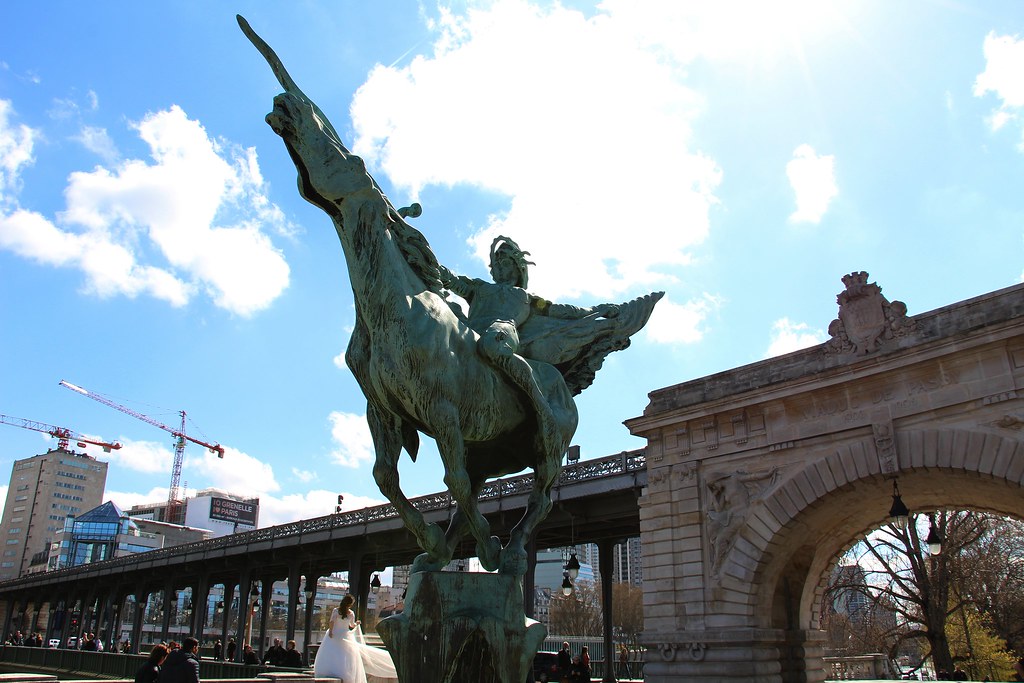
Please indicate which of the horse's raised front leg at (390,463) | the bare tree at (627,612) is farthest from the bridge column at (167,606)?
the horse's raised front leg at (390,463)

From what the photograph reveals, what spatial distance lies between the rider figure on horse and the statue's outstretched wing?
0.07 metres

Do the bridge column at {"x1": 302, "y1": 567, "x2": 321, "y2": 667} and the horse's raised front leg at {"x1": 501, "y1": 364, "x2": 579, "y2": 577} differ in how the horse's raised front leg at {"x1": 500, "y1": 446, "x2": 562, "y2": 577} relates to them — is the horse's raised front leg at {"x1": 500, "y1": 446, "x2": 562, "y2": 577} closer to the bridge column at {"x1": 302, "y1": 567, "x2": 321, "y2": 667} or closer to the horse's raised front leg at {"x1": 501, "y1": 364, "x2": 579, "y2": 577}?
the horse's raised front leg at {"x1": 501, "y1": 364, "x2": 579, "y2": 577}

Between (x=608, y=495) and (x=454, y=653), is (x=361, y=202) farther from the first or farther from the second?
(x=608, y=495)

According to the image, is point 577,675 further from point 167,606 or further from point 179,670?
point 167,606

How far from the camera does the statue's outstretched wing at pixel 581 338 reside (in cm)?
537

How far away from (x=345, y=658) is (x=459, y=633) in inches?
173

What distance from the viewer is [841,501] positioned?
18.2 m

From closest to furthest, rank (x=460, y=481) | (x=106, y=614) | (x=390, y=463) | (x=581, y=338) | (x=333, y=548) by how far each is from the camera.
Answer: (x=460, y=481)
(x=390, y=463)
(x=581, y=338)
(x=333, y=548)
(x=106, y=614)

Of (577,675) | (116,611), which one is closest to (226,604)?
(116,611)

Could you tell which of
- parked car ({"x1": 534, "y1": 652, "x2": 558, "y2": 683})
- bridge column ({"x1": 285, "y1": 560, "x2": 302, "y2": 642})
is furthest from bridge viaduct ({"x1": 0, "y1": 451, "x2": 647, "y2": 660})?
parked car ({"x1": 534, "y1": 652, "x2": 558, "y2": 683})

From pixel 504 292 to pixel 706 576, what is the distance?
51.1ft

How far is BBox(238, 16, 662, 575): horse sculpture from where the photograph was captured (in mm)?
4230

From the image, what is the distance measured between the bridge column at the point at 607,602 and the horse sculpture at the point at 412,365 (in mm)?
21908

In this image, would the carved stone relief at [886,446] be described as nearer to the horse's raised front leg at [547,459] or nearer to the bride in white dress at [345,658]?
the bride in white dress at [345,658]
